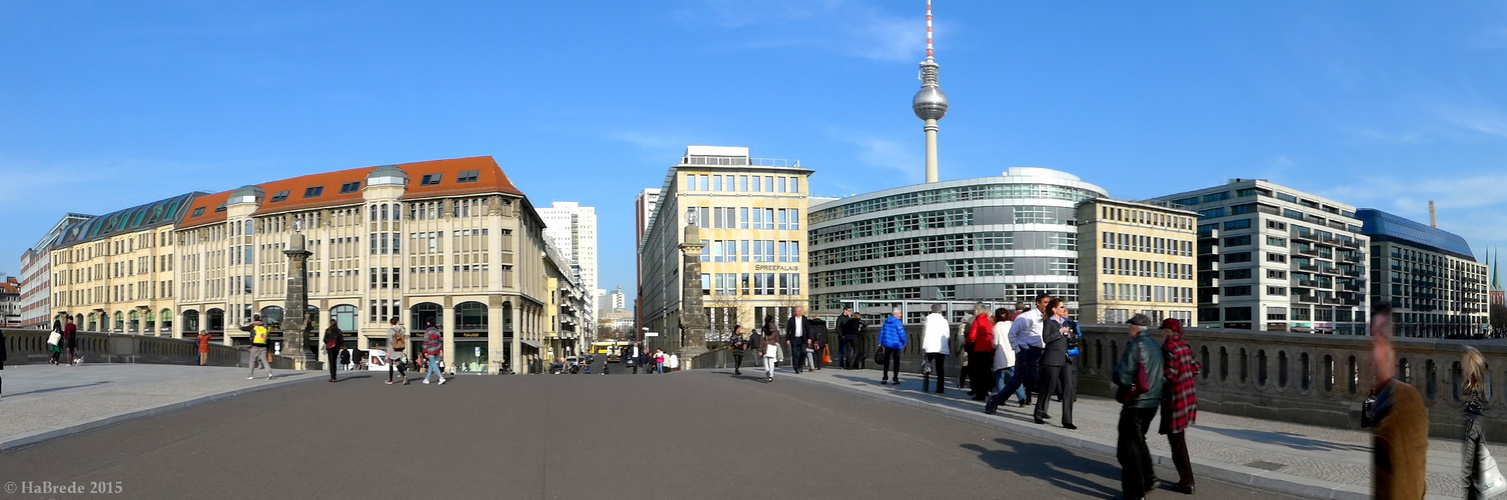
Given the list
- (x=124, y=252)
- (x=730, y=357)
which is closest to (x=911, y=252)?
(x=730, y=357)

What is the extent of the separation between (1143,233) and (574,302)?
82.5 meters

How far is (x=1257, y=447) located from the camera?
415 inches

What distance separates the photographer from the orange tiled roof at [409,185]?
273ft

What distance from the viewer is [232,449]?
A: 35.9 feet

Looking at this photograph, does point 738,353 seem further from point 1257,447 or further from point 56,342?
point 56,342

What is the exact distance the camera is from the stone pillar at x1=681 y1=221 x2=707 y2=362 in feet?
140

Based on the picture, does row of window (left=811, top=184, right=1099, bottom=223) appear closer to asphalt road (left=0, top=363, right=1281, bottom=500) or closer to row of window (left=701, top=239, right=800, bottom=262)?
row of window (left=701, top=239, right=800, bottom=262)

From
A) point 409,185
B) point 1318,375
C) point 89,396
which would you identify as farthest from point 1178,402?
point 409,185

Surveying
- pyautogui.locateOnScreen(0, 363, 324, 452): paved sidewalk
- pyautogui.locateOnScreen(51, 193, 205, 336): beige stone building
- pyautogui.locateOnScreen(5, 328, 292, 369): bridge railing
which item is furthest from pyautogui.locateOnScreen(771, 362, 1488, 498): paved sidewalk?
pyautogui.locateOnScreen(51, 193, 205, 336): beige stone building

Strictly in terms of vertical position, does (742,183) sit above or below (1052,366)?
above

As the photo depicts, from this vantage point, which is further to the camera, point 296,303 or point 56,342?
point 296,303

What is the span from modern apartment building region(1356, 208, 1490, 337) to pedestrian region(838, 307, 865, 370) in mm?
118665

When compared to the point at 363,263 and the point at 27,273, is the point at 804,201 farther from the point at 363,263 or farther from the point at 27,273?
the point at 27,273

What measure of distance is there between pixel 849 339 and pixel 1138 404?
59.5 feet
